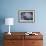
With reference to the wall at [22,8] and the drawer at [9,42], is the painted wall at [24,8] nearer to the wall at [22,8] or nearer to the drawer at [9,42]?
the wall at [22,8]

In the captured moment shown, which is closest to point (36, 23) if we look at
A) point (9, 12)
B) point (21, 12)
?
point (21, 12)

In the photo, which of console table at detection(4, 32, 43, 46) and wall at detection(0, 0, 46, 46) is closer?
console table at detection(4, 32, 43, 46)

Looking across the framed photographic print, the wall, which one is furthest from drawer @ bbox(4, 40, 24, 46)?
the framed photographic print

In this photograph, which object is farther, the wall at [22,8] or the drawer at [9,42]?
the wall at [22,8]

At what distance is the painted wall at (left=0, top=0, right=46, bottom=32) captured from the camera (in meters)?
4.60

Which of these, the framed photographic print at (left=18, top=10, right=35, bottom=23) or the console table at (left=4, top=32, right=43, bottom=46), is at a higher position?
the framed photographic print at (left=18, top=10, right=35, bottom=23)

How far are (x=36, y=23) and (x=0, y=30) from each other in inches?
49.7

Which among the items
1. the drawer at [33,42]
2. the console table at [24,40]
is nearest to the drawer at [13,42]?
the console table at [24,40]

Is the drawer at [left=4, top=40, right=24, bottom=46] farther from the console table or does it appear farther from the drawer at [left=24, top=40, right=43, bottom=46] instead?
the drawer at [left=24, top=40, right=43, bottom=46]

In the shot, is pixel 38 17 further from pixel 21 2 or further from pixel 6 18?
pixel 6 18

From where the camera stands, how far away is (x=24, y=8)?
4602 mm

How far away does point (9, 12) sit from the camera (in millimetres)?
4613

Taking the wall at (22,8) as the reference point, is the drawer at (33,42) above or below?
below

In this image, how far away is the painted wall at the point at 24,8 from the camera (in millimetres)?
4602
